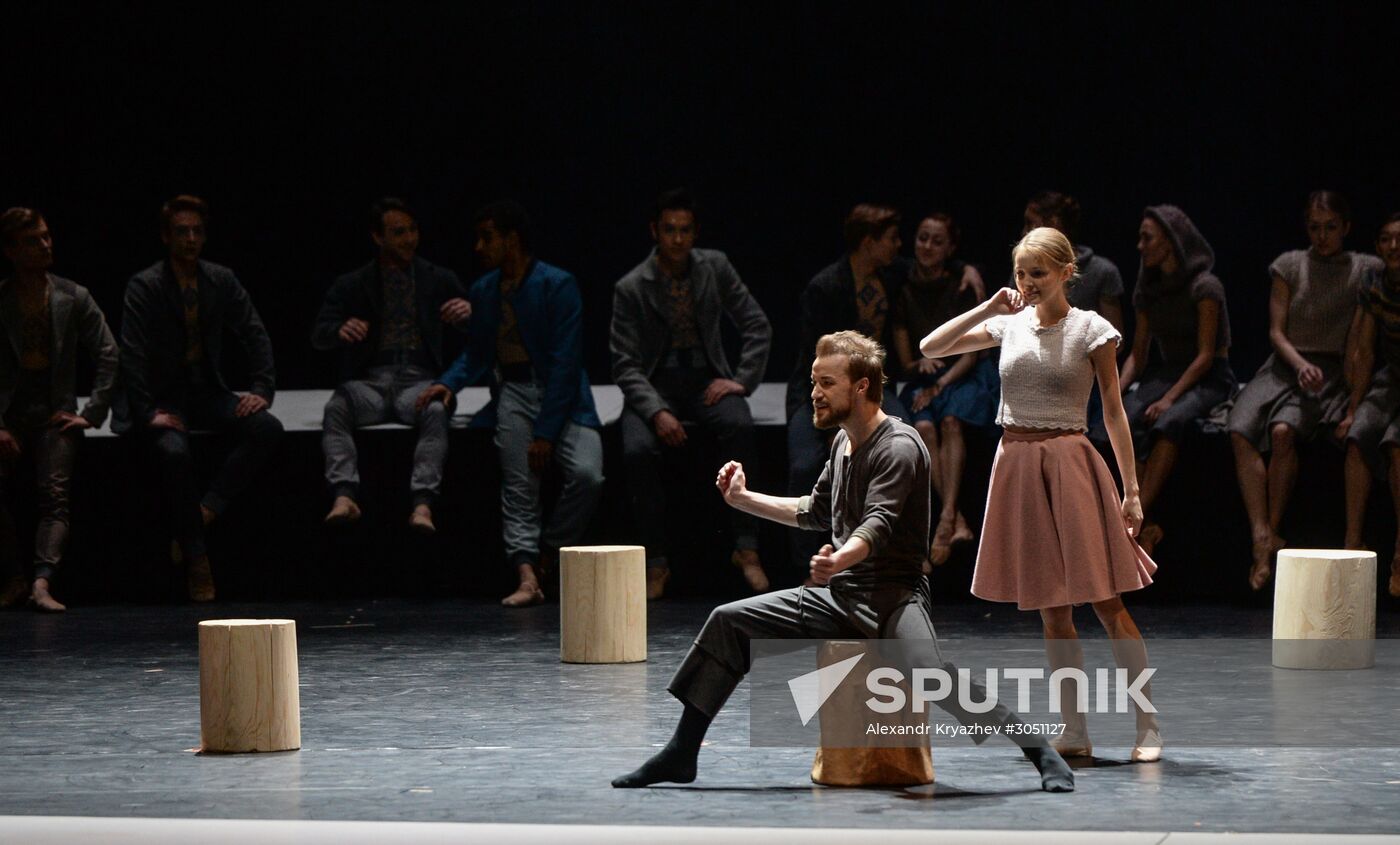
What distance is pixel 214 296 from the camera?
869 cm

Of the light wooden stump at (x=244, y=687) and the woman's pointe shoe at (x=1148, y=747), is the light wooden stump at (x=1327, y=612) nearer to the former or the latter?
the woman's pointe shoe at (x=1148, y=747)

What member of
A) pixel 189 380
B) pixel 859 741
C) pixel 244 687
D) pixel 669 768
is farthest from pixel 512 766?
pixel 189 380

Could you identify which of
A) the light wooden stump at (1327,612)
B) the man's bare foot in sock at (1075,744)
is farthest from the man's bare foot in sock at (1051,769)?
the light wooden stump at (1327,612)

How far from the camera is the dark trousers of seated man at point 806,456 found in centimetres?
815

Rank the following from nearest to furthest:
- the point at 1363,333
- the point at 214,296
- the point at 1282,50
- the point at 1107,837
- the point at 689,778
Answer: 1. the point at 1107,837
2. the point at 689,778
3. the point at 1363,333
4. the point at 214,296
5. the point at 1282,50

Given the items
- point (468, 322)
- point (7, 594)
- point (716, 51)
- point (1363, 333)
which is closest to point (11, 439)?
point (7, 594)

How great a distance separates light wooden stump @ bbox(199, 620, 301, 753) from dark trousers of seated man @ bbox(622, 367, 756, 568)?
3466 millimetres

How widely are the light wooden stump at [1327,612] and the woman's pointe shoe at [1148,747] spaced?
1.75 meters

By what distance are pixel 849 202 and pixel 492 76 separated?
188cm

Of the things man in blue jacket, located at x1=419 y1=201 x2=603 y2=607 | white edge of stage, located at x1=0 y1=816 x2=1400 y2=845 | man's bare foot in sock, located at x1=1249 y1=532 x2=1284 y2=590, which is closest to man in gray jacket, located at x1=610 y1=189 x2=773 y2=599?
man in blue jacket, located at x1=419 y1=201 x2=603 y2=607

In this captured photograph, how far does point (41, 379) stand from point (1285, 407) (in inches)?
201

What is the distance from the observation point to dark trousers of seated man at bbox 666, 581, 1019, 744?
438 centimetres

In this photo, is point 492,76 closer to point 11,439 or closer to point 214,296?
point 214,296

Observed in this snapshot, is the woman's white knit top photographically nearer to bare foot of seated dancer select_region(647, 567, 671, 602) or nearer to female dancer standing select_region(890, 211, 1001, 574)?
female dancer standing select_region(890, 211, 1001, 574)
